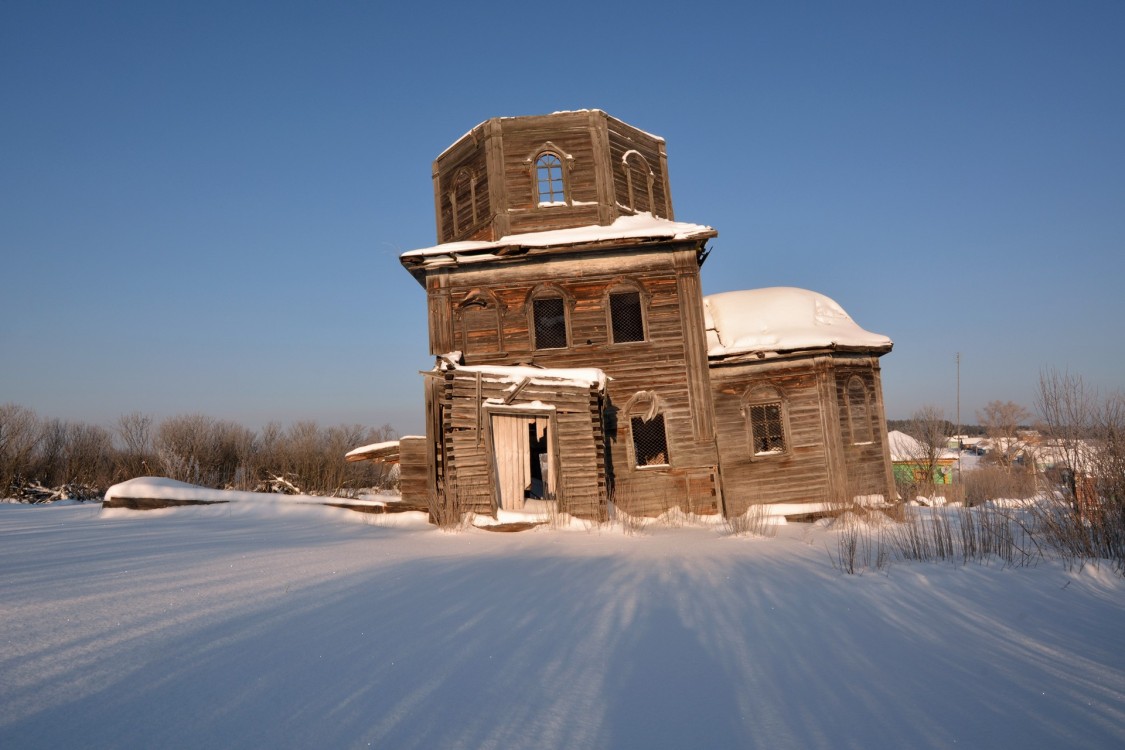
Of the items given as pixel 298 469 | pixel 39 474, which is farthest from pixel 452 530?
pixel 39 474

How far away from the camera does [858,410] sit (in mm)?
17172

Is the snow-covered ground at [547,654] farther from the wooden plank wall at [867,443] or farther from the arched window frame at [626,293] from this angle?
the wooden plank wall at [867,443]

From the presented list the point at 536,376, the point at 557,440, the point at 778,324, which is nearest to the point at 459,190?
the point at 536,376

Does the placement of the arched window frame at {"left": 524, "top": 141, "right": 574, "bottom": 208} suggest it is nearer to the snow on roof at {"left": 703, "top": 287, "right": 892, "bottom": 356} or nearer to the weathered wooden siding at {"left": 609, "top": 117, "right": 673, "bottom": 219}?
the weathered wooden siding at {"left": 609, "top": 117, "right": 673, "bottom": 219}

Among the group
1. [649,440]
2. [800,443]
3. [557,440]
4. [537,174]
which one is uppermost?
[537,174]

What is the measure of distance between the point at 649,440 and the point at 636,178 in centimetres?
772

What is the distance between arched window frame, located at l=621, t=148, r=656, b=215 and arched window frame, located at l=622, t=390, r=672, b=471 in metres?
5.76

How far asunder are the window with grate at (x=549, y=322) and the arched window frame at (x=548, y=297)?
132 millimetres

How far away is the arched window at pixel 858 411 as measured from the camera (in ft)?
55.6

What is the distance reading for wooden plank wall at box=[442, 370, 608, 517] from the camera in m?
13.1

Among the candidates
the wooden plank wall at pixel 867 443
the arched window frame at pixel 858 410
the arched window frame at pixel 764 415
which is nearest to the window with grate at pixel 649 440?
the arched window frame at pixel 764 415

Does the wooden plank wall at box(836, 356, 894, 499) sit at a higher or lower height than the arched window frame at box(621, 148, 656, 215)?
lower

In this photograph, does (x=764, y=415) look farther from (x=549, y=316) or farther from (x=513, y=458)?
(x=513, y=458)

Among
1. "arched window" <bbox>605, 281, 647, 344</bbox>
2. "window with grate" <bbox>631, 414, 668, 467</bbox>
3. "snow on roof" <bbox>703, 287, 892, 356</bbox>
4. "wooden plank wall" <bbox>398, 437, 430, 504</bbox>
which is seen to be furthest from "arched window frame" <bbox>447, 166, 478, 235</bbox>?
"snow on roof" <bbox>703, 287, 892, 356</bbox>
